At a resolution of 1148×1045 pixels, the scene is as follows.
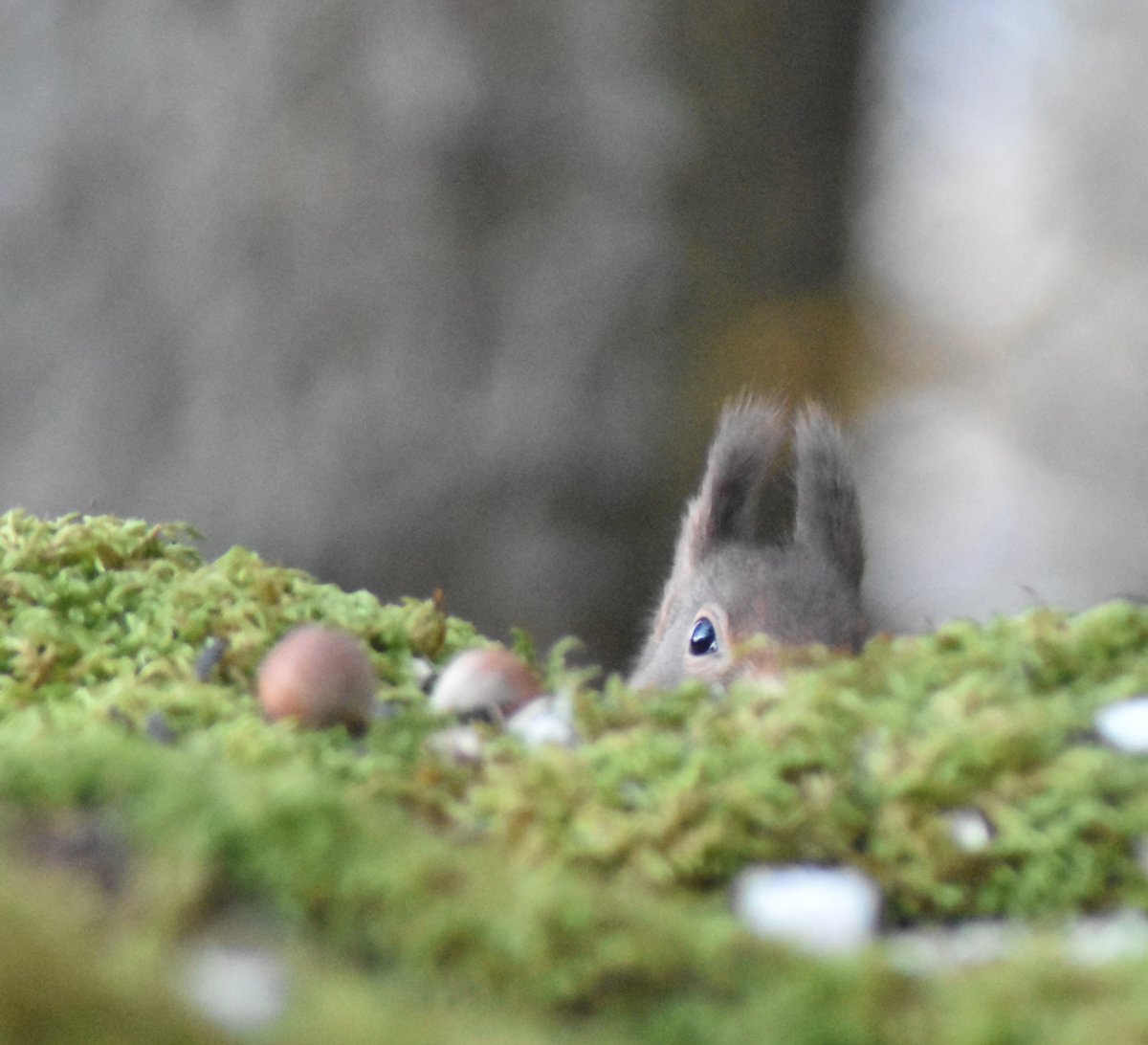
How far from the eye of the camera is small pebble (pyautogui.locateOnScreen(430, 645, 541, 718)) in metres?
0.58

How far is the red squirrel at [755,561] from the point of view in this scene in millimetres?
1054

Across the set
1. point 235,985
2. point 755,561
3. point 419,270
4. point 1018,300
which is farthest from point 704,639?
point 1018,300

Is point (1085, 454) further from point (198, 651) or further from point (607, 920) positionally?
point (607, 920)

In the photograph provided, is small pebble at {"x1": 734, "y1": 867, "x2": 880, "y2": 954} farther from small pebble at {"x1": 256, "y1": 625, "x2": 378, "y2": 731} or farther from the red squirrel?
the red squirrel

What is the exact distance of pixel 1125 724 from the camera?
468mm

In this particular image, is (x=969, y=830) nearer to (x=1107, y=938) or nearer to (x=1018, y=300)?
(x=1107, y=938)

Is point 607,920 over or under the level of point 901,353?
under

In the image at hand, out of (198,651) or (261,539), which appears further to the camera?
(261,539)

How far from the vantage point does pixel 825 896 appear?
1.28 feet

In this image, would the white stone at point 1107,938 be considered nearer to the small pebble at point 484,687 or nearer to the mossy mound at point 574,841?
the mossy mound at point 574,841

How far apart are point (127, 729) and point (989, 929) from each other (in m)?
0.33

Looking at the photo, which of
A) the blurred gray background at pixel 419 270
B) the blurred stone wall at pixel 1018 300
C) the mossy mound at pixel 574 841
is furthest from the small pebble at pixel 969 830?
the blurred stone wall at pixel 1018 300

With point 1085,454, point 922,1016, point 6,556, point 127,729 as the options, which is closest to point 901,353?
point 1085,454

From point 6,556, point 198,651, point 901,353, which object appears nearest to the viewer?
point 198,651
